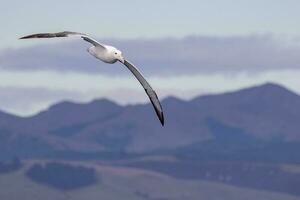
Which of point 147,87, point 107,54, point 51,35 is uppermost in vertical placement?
point 51,35

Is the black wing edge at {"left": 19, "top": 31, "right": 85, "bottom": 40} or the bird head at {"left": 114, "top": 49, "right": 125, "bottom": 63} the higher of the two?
the black wing edge at {"left": 19, "top": 31, "right": 85, "bottom": 40}

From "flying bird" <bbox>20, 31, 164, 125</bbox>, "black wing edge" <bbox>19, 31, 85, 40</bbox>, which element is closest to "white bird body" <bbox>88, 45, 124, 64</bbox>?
"flying bird" <bbox>20, 31, 164, 125</bbox>

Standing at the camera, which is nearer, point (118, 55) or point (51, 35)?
point (118, 55)

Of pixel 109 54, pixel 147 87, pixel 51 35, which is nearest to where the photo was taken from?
pixel 109 54

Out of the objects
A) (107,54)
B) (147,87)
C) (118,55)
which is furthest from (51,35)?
(147,87)

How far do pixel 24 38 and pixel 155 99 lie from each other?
699 centimetres

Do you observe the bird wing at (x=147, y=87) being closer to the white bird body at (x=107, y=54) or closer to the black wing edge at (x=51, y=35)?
the white bird body at (x=107, y=54)

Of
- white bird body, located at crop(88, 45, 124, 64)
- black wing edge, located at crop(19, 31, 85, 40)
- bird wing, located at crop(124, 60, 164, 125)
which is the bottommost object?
bird wing, located at crop(124, 60, 164, 125)

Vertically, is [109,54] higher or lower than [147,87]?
higher

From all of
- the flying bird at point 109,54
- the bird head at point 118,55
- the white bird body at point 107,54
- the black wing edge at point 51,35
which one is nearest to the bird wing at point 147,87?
the flying bird at point 109,54

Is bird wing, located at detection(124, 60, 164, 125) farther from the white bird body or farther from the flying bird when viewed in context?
the white bird body

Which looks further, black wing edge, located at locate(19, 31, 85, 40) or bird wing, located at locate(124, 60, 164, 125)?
→ bird wing, located at locate(124, 60, 164, 125)

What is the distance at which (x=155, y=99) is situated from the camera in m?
52.7

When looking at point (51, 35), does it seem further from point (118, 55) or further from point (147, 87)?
point (147, 87)
